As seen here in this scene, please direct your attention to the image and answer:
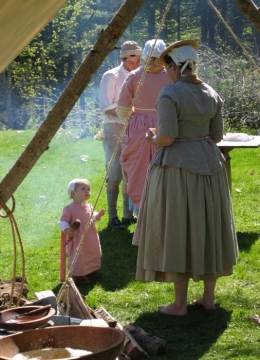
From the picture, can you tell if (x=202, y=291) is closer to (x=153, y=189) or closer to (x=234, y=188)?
(x=153, y=189)

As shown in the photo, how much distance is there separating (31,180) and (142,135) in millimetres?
3872

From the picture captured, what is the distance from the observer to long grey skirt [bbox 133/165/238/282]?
4.73 m

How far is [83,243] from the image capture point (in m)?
5.63

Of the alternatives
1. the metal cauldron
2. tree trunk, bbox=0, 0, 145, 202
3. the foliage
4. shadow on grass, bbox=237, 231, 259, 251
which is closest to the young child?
shadow on grass, bbox=237, 231, 259, 251

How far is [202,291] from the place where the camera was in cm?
543

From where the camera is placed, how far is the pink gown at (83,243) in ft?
18.4

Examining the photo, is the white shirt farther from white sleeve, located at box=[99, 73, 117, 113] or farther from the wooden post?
the wooden post

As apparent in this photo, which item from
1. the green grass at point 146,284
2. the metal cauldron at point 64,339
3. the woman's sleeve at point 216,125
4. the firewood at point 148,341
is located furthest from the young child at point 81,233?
the metal cauldron at point 64,339

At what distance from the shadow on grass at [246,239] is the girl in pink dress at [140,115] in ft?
3.46

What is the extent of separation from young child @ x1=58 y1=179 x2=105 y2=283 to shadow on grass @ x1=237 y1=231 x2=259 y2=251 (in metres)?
1.52

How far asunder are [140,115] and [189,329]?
2.31 m

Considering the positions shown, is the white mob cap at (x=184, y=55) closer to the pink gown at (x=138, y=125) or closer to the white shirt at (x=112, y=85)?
the pink gown at (x=138, y=125)

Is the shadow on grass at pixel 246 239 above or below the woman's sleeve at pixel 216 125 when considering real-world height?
below

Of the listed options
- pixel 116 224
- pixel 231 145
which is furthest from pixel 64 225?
pixel 231 145
